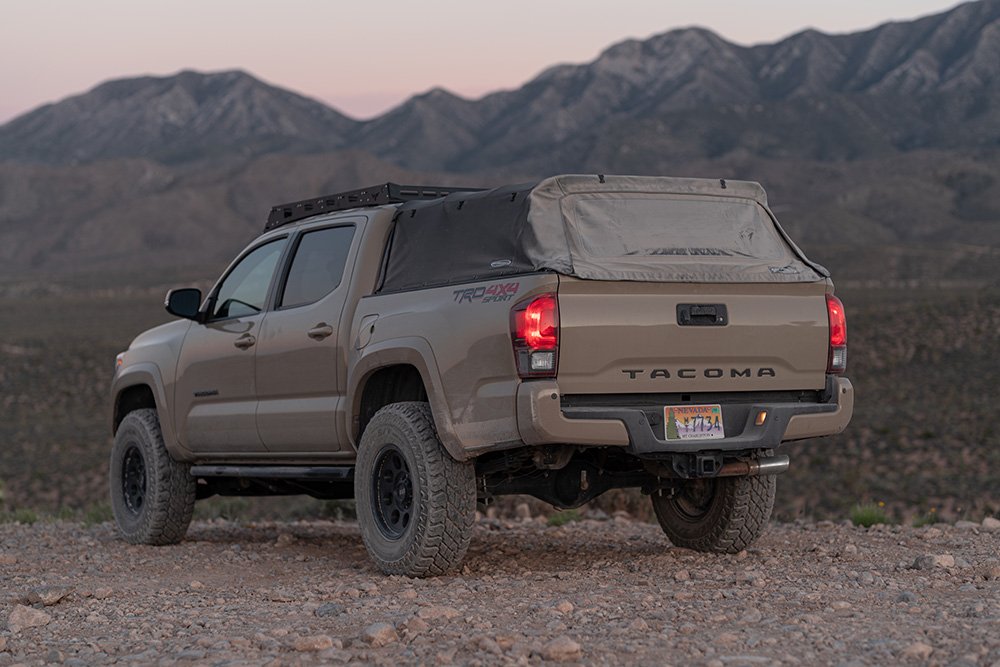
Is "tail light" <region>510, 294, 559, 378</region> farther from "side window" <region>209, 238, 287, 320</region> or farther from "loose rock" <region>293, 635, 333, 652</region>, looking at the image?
"side window" <region>209, 238, 287, 320</region>

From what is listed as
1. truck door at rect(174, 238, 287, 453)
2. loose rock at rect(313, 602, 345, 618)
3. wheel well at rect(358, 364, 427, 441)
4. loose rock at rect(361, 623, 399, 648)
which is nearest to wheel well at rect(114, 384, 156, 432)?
truck door at rect(174, 238, 287, 453)

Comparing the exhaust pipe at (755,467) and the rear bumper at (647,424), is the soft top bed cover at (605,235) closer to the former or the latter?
the rear bumper at (647,424)

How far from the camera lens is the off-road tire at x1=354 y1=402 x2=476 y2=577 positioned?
7.01m

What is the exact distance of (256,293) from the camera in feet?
28.6

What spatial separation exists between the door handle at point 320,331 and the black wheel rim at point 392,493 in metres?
0.82

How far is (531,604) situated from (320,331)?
2.31 m

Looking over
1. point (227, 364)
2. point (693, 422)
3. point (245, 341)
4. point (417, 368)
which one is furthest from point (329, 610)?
point (227, 364)

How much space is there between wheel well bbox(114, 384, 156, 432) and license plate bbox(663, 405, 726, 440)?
4558 millimetres

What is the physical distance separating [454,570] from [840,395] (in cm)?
220

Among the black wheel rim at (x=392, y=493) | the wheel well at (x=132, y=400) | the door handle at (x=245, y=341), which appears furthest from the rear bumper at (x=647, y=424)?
the wheel well at (x=132, y=400)

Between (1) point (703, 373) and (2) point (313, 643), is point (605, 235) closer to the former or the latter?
(1) point (703, 373)

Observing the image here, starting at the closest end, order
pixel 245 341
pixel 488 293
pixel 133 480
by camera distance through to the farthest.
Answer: pixel 488 293
pixel 245 341
pixel 133 480

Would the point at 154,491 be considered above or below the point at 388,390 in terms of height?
below

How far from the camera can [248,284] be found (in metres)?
8.89
